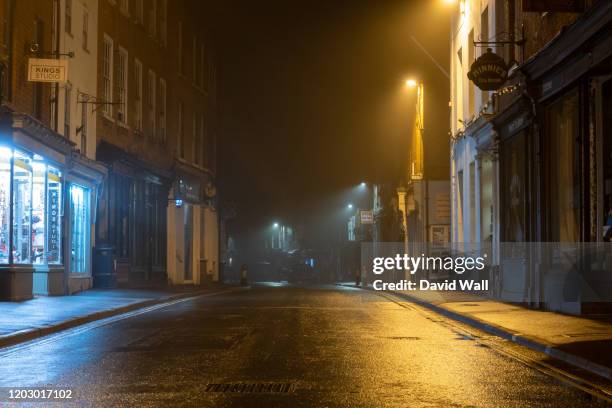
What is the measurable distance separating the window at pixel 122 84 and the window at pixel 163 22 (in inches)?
248

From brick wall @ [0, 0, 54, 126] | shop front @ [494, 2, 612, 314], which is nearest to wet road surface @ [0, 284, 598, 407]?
shop front @ [494, 2, 612, 314]

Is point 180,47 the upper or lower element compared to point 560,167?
upper

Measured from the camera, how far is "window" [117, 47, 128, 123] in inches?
1350

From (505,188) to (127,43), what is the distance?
1696 centimetres

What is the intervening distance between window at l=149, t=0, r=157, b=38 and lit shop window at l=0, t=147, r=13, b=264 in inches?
673

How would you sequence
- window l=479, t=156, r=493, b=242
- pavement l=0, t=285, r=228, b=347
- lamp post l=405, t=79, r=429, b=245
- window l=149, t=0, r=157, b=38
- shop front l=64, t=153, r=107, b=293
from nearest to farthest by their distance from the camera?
pavement l=0, t=285, r=228, b=347, shop front l=64, t=153, r=107, b=293, window l=479, t=156, r=493, b=242, window l=149, t=0, r=157, b=38, lamp post l=405, t=79, r=429, b=245

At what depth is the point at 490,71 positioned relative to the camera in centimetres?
2350

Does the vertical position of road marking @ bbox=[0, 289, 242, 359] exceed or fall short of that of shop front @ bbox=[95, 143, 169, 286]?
it falls short

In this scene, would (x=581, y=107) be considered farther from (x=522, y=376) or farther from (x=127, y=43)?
(x=127, y=43)

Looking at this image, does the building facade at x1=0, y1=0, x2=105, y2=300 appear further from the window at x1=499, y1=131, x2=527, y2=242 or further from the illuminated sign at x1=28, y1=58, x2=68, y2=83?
the window at x1=499, y1=131, x2=527, y2=242

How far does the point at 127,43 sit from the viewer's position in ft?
116

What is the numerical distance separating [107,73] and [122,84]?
68.5 inches

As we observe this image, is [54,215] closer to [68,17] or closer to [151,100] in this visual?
[68,17]

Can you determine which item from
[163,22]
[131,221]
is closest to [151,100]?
[163,22]
